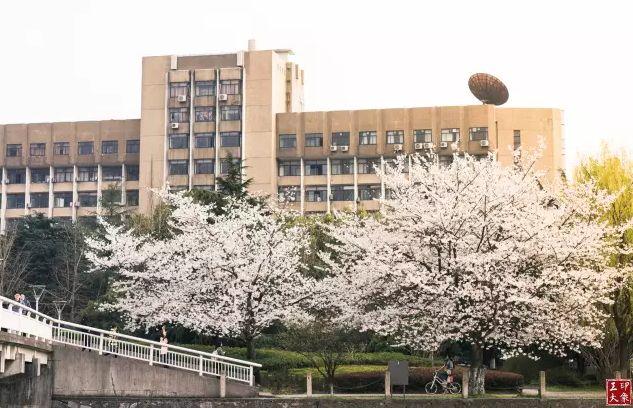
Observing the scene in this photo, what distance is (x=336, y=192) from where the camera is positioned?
11756 centimetres

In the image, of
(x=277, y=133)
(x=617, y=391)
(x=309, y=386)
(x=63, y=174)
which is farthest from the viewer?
(x=63, y=174)

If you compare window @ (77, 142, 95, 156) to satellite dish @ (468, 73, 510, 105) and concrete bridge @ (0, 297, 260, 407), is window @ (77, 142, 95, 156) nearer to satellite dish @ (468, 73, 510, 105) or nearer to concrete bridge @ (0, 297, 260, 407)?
satellite dish @ (468, 73, 510, 105)

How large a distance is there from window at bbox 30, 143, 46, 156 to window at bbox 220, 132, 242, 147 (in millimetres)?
22041

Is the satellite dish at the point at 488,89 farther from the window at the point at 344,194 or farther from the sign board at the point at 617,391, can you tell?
the sign board at the point at 617,391

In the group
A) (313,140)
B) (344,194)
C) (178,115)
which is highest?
(178,115)

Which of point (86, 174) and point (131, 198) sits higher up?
point (86, 174)

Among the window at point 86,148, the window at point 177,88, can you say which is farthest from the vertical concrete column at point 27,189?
the window at point 177,88

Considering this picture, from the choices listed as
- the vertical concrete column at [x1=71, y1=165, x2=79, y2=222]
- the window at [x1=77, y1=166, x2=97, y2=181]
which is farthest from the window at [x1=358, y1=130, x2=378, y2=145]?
the vertical concrete column at [x1=71, y1=165, x2=79, y2=222]

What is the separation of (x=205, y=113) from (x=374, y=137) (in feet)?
61.9

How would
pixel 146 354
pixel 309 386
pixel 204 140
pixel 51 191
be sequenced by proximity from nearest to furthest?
pixel 309 386 → pixel 146 354 → pixel 204 140 → pixel 51 191

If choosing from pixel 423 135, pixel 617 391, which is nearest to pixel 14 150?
pixel 423 135

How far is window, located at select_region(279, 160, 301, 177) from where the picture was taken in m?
117

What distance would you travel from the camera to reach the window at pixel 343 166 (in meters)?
117

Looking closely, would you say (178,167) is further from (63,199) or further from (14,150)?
(14,150)
